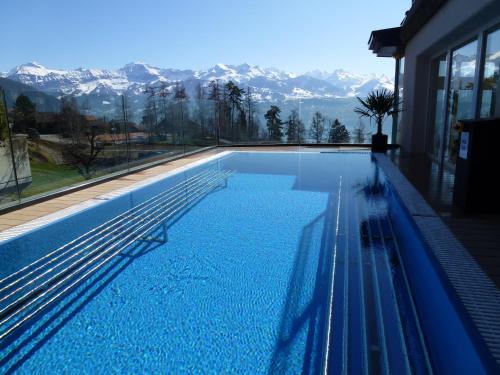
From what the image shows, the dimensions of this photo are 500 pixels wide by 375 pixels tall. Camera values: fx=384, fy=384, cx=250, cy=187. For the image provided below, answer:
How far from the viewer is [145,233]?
4664 millimetres

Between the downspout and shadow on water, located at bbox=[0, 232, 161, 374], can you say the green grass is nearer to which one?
shadow on water, located at bbox=[0, 232, 161, 374]

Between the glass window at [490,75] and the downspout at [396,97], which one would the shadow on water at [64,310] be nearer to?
the glass window at [490,75]

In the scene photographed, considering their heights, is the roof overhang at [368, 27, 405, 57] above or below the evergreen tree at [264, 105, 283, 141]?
above

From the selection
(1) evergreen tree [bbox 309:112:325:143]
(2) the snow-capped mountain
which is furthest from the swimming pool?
(1) evergreen tree [bbox 309:112:325:143]

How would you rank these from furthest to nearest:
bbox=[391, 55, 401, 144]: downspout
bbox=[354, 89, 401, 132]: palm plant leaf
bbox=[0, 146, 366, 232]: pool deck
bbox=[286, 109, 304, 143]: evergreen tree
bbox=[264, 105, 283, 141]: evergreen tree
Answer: bbox=[264, 105, 283, 141]: evergreen tree → bbox=[286, 109, 304, 143]: evergreen tree → bbox=[391, 55, 401, 144]: downspout → bbox=[354, 89, 401, 132]: palm plant leaf → bbox=[0, 146, 366, 232]: pool deck

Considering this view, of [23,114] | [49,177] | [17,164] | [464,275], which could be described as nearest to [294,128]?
[49,177]

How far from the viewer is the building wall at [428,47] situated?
519 cm

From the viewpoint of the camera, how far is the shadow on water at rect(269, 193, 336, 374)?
2.38 metres

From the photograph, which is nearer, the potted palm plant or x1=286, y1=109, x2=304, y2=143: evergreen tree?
the potted palm plant

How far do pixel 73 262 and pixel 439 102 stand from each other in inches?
324

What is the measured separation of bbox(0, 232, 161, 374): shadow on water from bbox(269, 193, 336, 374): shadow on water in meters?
1.56

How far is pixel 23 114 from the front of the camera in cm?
561

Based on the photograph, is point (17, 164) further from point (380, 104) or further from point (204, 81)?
point (204, 81)

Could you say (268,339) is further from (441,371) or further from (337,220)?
(337,220)
